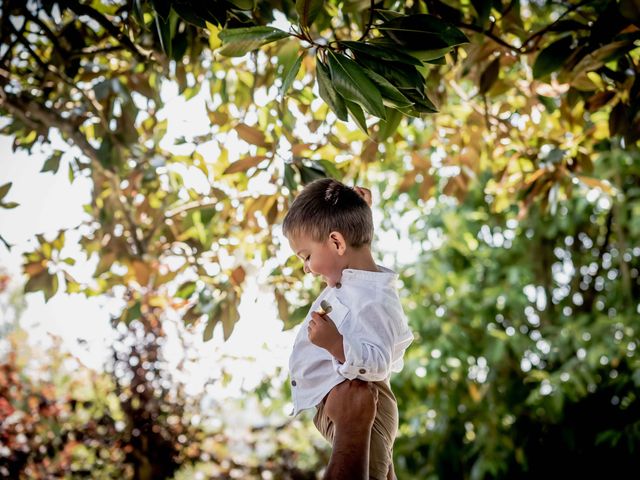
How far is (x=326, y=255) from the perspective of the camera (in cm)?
132

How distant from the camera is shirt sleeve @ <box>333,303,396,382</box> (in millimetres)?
1146

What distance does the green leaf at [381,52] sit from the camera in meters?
1.27

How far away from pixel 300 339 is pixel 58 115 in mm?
1429

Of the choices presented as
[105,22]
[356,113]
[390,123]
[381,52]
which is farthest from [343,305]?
[105,22]

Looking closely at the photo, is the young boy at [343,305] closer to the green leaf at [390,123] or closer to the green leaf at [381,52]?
the green leaf at [381,52]

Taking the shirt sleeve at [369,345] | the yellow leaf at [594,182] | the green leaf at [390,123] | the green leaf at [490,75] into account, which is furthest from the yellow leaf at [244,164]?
the yellow leaf at [594,182]

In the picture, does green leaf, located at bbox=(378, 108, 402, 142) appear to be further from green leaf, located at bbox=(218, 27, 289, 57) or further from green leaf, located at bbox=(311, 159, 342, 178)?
green leaf, located at bbox=(218, 27, 289, 57)

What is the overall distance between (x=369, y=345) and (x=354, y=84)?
0.46 meters

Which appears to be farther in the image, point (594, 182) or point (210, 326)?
point (594, 182)

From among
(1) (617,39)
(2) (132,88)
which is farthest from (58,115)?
(1) (617,39)

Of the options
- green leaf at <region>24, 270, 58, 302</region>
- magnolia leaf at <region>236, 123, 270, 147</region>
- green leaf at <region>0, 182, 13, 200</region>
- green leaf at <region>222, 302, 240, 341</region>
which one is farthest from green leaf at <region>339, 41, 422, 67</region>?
green leaf at <region>24, 270, 58, 302</region>

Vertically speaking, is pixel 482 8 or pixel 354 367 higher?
pixel 482 8

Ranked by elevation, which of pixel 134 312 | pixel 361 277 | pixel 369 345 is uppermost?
pixel 134 312

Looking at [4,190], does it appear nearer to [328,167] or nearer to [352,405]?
[328,167]
